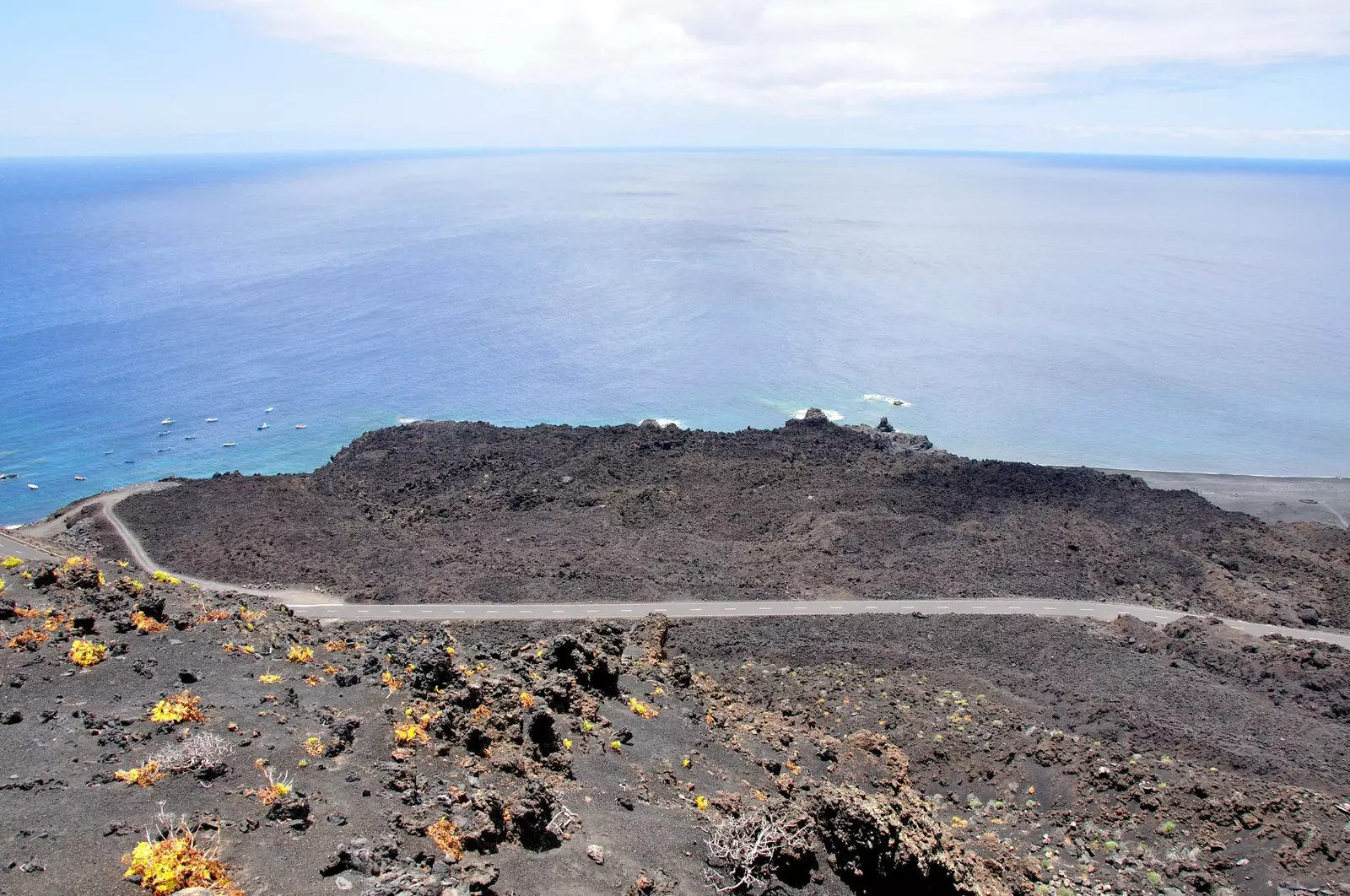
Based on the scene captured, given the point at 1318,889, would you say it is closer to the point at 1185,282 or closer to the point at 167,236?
the point at 1185,282

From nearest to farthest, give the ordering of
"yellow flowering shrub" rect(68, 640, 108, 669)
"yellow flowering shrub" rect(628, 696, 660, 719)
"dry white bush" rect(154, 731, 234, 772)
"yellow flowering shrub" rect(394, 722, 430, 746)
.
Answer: "dry white bush" rect(154, 731, 234, 772) < "yellow flowering shrub" rect(394, 722, 430, 746) < "yellow flowering shrub" rect(68, 640, 108, 669) < "yellow flowering shrub" rect(628, 696, 660, 719)

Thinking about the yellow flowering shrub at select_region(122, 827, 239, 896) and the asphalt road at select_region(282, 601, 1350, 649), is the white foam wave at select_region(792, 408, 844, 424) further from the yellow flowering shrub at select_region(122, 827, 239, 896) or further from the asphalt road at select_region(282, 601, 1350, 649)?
the yellow flowering shrub at select_region(122, 827, 239, 896)

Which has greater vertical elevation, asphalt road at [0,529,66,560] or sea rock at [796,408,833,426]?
sea rock at [796,408,833,426]

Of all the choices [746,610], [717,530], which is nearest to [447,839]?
[746,610]

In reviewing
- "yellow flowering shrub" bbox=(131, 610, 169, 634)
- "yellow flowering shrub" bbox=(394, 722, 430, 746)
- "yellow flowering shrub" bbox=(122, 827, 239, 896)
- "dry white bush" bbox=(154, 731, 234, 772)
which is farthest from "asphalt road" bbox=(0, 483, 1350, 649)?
"yellow flowering shrub" bbox=(122, 827, 239, 896)

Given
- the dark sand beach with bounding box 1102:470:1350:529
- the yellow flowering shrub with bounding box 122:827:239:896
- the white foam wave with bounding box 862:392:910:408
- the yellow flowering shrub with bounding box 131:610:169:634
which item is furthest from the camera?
the white foam wave with bounding box 862:392:910:408

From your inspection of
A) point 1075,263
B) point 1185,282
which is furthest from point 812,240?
point 1185,282
